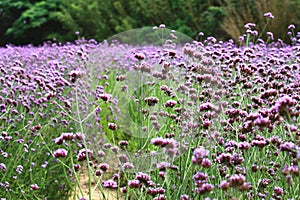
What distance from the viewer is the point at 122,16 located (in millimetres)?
11883

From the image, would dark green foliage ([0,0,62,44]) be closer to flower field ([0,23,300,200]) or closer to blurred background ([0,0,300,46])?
blurred background ([0,0,300,46])

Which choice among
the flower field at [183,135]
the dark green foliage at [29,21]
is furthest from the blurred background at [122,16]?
the flower field at [183,135]

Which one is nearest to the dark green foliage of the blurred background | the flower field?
the blurred background

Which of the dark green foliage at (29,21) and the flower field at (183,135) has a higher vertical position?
the flower field at (183,135)

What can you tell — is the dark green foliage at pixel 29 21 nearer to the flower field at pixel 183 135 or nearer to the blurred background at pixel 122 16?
the blurred background at pixel 122 16

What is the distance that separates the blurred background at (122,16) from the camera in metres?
9.17

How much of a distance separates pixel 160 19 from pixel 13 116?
8.31m

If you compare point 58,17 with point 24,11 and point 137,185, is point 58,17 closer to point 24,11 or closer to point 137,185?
point 24,11

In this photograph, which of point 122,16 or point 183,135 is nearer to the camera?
point 183,135

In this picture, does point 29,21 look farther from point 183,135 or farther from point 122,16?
point 183,135

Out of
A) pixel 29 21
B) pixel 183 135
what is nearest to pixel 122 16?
pixel 29 21

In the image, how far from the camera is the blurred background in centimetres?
917

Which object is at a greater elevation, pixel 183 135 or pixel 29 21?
pixel 183 135

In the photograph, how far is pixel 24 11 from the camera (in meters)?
13.5
